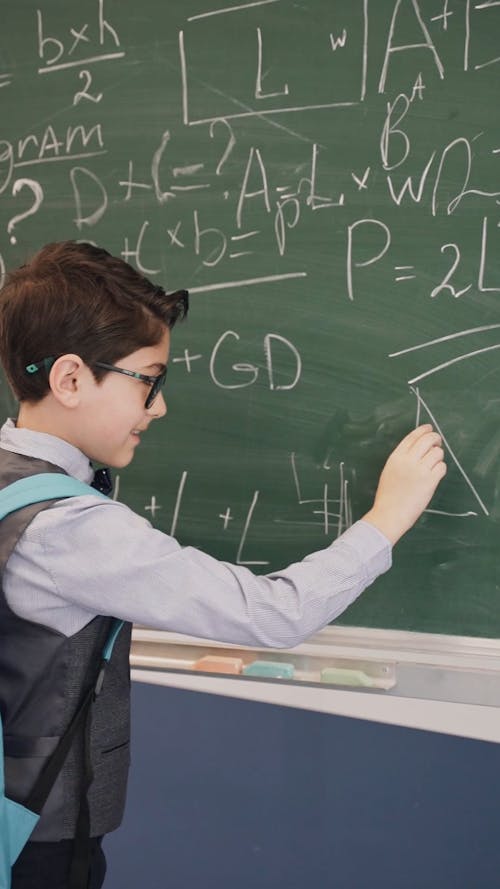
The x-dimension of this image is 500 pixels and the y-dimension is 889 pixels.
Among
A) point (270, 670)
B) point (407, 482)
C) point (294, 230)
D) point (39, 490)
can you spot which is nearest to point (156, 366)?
point (39, 490)

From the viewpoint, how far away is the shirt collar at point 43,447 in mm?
1427

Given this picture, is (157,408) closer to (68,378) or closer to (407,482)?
(68,378)

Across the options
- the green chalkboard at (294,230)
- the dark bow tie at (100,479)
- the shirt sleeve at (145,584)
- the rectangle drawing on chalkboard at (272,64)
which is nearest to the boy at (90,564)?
the shirt sleeve at (145,584)

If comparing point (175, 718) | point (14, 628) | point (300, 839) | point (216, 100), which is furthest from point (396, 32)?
point (300, 839)

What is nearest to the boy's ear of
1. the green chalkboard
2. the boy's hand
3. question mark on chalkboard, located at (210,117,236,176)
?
the boy's hand

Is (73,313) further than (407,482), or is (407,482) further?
(407,482)

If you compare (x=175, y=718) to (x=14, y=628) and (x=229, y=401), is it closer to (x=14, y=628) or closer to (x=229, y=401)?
(x=229, y=401)

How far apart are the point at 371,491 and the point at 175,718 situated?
2.43 ft

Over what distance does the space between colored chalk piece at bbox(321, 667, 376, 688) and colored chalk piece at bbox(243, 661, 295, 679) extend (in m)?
0.07

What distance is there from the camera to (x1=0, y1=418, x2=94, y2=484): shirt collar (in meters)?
1.43

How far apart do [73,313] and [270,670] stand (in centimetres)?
96

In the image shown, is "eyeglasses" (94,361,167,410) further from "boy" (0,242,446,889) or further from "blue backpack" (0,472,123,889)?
"blue backpack" (0,472,123,889)

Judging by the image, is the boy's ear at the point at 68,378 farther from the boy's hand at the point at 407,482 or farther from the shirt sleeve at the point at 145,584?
the boy's hand at the point at 407,482

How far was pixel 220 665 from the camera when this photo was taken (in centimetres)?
208
